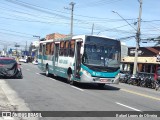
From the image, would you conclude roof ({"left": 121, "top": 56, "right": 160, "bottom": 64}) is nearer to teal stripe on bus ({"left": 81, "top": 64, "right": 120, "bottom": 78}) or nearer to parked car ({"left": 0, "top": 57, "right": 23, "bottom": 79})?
parked car ({"left": 0, "top": 57, "right": 23, "bottom": 79})

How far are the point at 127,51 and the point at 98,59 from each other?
130 feet

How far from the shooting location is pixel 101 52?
20.3 metres

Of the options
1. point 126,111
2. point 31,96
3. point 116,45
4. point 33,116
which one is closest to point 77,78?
point 116,45

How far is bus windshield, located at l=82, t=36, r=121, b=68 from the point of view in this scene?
2014 centimetres

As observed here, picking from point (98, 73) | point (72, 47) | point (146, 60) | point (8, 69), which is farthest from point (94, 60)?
point (146, 60)

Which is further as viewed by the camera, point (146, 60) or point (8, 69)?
point (146, 60)

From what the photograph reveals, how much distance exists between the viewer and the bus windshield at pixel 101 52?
2014cm

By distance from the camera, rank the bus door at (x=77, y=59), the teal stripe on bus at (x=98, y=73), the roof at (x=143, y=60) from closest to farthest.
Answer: the teal stripe on bus at (x=98, y=73) → the bus door at (x=77, y=59) → the roof at (x=143, y=60)

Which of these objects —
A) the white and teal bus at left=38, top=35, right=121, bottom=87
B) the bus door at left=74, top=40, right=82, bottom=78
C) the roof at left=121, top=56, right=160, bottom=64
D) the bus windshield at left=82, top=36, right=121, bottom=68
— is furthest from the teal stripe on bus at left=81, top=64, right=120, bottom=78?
the roof at left=121, top=56, right=160, bottom=64

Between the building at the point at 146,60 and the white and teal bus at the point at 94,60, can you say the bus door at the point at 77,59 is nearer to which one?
the white and teal bus at the point at 94,60

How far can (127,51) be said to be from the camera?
194 feet

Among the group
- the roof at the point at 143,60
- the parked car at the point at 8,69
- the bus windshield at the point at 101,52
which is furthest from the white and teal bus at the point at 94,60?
the roof at the point at 143,60

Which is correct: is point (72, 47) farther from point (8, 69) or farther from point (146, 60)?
point (146, 60)

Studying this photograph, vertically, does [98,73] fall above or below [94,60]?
below
